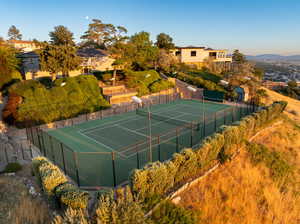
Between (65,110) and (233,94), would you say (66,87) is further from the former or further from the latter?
(233,94)

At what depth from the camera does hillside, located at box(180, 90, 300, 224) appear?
7.43 metres

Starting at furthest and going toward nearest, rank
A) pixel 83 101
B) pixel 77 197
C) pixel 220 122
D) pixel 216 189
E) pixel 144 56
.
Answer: pixel 144 56, pixel 83 101, pixel 220 122, pixel 216 189, pixel 77 197

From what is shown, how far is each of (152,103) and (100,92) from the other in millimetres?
7202

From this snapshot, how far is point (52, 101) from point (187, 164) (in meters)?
15.4

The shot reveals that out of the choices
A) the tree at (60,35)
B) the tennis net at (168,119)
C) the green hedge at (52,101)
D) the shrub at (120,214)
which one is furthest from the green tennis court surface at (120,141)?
the tree at (60,35)

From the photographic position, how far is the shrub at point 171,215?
5816 millimetres

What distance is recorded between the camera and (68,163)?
10.2m

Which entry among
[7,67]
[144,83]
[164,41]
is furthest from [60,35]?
[164,41]

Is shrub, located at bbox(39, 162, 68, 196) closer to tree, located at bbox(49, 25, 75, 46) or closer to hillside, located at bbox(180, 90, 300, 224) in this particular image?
hillside, located at bbox(180, 90, 300, 224)

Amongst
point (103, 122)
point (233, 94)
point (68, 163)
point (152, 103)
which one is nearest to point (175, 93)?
point (152, 103)

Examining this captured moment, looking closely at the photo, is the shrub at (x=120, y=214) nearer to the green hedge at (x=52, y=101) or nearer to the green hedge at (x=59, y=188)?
the green hedge at (x=59, y=188)

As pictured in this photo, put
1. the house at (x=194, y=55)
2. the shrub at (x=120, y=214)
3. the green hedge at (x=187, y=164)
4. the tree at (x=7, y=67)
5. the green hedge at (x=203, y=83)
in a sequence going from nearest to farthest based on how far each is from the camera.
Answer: the shrub at (x=120, y=214)
the green hedge at (x=187, y=164)
the tree at (x=7, y=67)
the green hedge at (x=203, y=83)
the house at (x=194, y=55)

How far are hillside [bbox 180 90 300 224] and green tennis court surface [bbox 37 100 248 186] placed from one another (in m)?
2.90

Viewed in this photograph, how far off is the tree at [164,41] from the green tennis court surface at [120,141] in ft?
85.4
